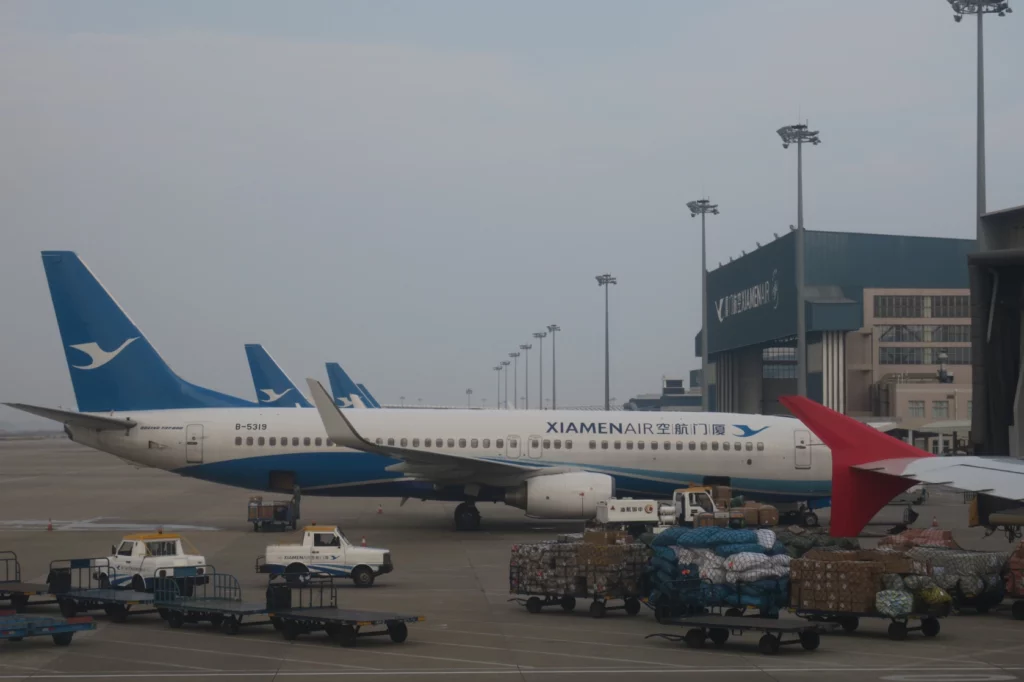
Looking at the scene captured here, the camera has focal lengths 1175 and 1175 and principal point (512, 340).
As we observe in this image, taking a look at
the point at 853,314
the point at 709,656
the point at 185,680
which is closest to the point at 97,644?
the point at 185,680

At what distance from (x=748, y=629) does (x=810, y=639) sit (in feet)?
2.96

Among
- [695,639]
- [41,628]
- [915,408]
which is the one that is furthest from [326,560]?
[915,408]

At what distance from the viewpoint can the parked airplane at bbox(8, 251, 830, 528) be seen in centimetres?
3584

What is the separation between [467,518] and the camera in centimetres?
3622

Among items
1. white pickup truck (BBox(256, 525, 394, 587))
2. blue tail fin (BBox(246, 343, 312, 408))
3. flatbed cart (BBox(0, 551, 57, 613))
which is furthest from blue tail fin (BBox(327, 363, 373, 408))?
flatbed cart (BBox(0, 551, 57, 613))

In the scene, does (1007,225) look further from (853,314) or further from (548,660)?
(853,314)

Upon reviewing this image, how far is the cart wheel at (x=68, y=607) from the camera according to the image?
66.3 ft

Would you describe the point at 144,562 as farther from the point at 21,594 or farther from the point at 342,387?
the point at 342,387

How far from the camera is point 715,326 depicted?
346ft

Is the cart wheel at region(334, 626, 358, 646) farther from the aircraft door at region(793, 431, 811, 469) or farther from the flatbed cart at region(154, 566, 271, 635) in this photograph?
the aircraft door at region(793, 431, 811, 469)

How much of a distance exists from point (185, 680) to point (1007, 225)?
19983mm

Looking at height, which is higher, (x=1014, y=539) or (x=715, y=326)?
(x=715, y=326)

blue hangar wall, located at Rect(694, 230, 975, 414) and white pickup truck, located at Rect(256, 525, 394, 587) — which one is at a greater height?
blue hangar wall, located at Rect(694, 230, 975, 414)

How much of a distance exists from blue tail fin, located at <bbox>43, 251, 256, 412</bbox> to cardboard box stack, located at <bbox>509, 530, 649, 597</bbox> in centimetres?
1886
